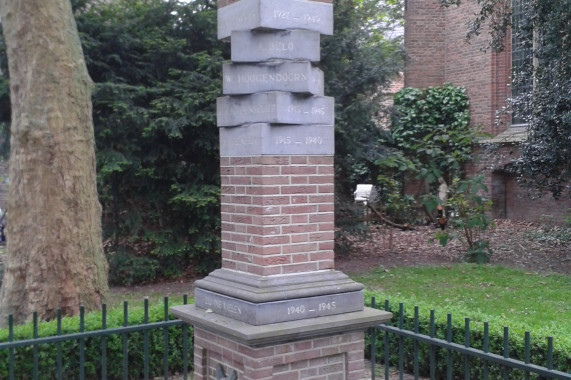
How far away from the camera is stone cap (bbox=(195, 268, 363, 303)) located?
4.32 metres

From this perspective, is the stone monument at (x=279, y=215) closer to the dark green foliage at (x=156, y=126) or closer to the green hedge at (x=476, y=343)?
the green hedge at (x=476, y=343)

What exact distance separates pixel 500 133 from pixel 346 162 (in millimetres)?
8137

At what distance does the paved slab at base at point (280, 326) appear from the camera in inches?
164

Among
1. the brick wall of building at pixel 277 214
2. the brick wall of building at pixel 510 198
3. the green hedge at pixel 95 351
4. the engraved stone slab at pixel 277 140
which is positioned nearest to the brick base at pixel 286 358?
the brick wall of building at pixel 277 214

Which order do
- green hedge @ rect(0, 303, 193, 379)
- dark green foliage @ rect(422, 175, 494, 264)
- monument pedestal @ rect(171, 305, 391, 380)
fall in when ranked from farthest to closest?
dark green foliage @ rect(422, 175, 494, 264)
green hedge @ rect(0, 303, 193, 379)
monument pedestal @ rect(171, 305, 391, 380)

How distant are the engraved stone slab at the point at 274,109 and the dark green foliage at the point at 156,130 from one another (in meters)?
6.56

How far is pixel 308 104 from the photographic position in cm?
453

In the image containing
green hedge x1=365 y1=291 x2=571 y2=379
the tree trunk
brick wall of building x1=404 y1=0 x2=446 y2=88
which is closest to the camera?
green hedge x1=365 y1=291 x2=571 y2=379

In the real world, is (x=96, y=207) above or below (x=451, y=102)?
below

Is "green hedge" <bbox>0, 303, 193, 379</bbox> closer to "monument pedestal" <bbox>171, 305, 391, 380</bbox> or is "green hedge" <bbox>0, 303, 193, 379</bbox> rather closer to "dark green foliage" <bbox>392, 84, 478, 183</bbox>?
"monument pedestal" <bbox>171, 305, 391, 380</bbox>

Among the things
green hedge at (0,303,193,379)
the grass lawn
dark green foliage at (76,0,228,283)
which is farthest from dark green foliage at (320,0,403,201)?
green hedge at (0,303,193,379)

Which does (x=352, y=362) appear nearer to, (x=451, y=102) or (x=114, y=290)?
(x=114, y=290)

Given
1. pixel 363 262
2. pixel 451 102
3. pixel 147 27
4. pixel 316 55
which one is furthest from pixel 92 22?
pixel 451 102

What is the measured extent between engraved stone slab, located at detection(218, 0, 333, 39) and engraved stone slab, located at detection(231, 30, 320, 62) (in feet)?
0.17
